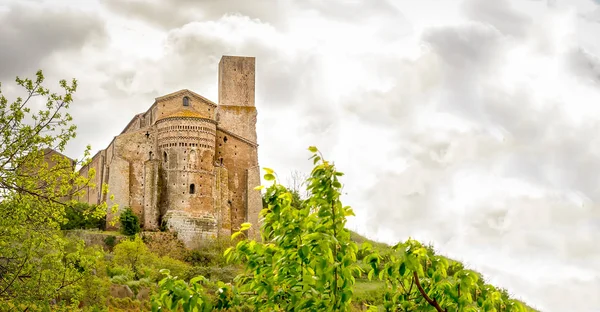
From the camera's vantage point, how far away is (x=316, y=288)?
28.8ft

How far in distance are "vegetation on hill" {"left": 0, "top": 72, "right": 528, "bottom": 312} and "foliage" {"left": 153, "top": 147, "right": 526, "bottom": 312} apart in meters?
0.01

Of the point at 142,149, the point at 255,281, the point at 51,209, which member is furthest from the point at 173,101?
the point at 255,281

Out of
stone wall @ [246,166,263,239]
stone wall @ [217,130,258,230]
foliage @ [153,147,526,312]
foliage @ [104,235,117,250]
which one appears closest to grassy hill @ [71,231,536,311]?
foliage @ [104,235,117,250]

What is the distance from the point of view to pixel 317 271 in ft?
27.7

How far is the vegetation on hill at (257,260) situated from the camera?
28.2 ft

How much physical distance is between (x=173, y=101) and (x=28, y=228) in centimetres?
3521

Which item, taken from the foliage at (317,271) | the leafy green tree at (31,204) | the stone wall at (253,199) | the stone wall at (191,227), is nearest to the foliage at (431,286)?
the foliage at (317,271)

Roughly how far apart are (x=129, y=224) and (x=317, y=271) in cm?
3800

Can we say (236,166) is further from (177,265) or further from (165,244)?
(177,265)

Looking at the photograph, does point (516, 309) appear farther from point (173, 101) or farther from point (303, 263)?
point (173, 101)

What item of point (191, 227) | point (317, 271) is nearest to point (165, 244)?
point (191, 227)

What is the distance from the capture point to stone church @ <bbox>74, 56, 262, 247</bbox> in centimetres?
4622

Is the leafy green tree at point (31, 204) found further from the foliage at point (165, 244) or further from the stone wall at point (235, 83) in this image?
the stone wall at point (235, 83)

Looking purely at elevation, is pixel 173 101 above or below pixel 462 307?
above
